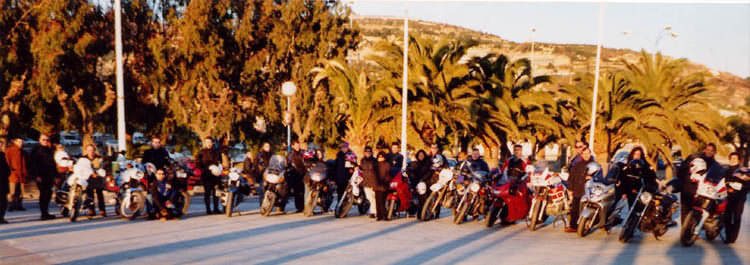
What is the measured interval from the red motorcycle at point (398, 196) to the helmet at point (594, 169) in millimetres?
3817

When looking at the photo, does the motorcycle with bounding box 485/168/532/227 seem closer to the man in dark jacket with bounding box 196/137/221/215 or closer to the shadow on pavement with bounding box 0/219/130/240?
the man in dark jacket with bounding box 196/137/221/215

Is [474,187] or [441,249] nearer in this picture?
[441,249]

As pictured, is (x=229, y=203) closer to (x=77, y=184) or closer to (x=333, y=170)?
(x=333, y=170)

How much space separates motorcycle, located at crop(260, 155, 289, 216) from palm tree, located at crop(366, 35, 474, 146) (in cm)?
1128

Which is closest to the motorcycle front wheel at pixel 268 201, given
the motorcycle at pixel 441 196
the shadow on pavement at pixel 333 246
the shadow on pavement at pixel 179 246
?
the shadow on pavement at pixel 179 246

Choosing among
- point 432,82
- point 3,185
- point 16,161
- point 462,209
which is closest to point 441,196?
point 462,209

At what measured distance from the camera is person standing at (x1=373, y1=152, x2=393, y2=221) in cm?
1291

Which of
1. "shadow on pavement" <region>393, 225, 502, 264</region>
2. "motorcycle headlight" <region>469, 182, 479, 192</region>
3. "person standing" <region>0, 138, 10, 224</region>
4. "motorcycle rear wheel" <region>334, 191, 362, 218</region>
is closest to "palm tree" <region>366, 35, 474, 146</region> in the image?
"motorcycle rear wheel" <region>334, 191, 362, 218</region>

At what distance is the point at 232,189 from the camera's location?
528 inches

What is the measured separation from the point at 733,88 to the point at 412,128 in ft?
223

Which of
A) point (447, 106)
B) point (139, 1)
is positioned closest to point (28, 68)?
point (139, 1)

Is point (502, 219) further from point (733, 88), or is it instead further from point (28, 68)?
point (733, 88)

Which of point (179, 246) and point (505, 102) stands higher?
point (505, 102)

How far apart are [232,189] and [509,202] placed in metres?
5.66
